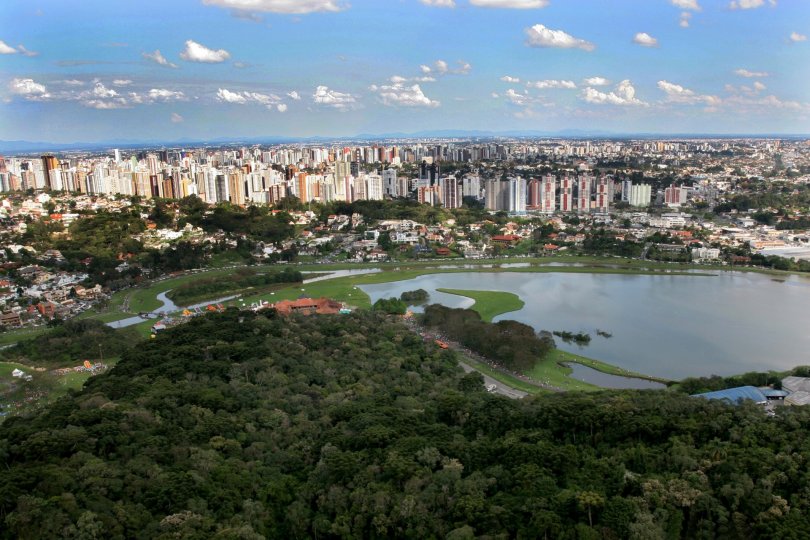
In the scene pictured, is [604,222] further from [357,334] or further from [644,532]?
[644,532]

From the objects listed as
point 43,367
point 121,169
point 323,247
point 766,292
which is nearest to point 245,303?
point 43,367

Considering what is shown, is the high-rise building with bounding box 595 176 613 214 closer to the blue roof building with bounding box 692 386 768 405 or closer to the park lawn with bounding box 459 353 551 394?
the park lawn with bounding box 459 353 551 394

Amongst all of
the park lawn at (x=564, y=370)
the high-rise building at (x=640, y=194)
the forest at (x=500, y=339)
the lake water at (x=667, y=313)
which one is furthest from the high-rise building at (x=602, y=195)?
the park lawn at (x=564, y=370)

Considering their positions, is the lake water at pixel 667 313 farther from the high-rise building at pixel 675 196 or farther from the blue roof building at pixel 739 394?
the high-rise building at pixel 675 196

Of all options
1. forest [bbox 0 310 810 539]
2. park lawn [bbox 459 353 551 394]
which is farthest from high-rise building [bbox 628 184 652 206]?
forest [bbox 0 310 810 539]

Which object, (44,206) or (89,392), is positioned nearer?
(89,392)

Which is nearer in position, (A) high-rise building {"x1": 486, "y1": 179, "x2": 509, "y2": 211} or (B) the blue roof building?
(B) the blue roof building
